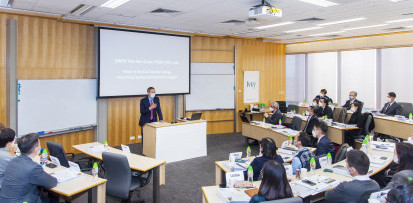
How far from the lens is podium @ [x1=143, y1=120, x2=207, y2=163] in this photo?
21.9 ft

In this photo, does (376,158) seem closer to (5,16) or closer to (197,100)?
(197,100)

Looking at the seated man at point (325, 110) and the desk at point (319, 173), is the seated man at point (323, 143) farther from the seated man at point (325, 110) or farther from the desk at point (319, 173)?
the seated man at point (325, 110)

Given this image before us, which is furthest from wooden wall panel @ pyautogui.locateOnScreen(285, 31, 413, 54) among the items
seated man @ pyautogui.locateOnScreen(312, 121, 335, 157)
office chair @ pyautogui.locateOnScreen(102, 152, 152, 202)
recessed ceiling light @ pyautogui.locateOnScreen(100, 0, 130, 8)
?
office chair @ pyautogui.locateOnScreen(102, 152, 152, 202)

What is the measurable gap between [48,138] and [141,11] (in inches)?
142

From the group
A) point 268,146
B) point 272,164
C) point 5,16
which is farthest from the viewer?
point 5,16

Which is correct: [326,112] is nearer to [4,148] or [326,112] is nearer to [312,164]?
[312,164]

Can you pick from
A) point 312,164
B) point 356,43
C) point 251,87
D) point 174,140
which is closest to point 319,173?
point 312,164

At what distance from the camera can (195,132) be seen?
7355mm

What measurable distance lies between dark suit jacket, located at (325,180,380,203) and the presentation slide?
625cm

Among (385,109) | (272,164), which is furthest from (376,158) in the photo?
(385,109)

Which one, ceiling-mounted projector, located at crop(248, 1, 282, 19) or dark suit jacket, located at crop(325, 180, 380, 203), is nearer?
dark suit jacket, located at crop(325, 180, 380, 203)

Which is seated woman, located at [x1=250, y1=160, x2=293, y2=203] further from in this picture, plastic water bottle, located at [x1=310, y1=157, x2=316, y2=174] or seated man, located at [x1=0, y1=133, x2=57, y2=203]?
seated man, located at [x1=0, y1=133, x2=57, y2=203]

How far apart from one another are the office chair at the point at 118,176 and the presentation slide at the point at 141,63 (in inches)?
154

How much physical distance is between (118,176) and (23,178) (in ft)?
4.12
